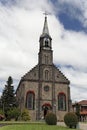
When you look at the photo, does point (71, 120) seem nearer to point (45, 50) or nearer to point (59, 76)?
point (59, 76)

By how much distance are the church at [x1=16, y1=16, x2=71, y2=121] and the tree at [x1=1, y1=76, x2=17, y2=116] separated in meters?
2.18

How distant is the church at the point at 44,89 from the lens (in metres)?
73.9

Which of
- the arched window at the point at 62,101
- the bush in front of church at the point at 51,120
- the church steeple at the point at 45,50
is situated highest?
the church steeple at the point at 45,50

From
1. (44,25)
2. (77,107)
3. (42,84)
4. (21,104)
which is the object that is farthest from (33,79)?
(77,107)

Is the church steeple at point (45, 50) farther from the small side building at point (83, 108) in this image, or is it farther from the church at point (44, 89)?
the small side building at point (83, 108)

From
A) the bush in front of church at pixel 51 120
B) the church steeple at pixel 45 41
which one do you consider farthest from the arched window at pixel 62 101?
the bush in front of church at pixel 51 120

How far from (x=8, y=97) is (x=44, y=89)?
9.87 meters

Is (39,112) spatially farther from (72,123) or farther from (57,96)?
(72,123)

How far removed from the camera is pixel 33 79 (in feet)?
249

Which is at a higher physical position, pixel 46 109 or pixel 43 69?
pixel 43 69

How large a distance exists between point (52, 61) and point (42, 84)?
295 inches

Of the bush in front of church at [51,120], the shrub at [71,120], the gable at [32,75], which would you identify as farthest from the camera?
the gable at [32,75]

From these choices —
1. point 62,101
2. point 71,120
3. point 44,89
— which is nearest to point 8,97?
point 44,89

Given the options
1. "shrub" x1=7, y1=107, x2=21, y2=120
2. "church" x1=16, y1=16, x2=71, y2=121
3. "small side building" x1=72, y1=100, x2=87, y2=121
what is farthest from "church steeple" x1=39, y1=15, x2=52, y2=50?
"small side building" x1=72, y1=100, x2=87, y2=121
